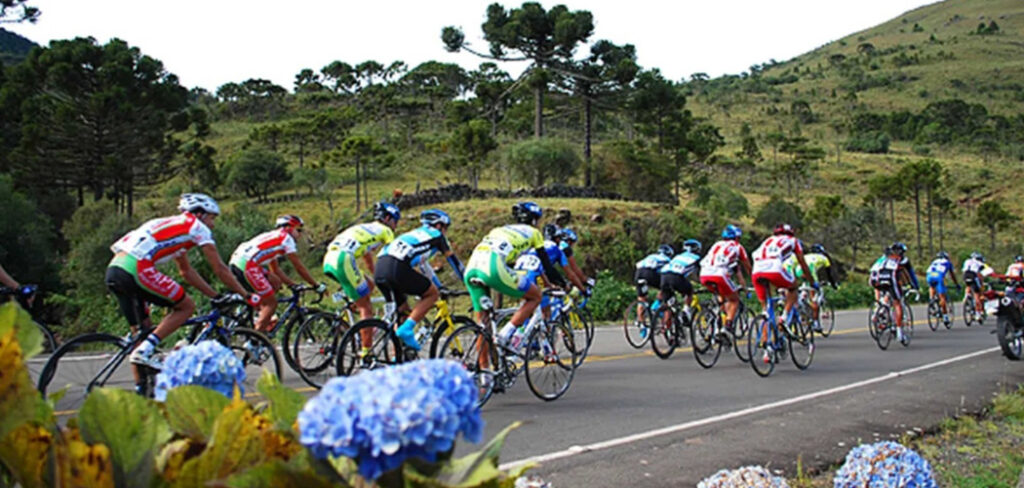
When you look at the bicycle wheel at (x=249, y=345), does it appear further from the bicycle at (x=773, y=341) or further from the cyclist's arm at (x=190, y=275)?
the bicycle at (x=773, y=341)

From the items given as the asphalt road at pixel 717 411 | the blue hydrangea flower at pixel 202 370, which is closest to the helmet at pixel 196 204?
the asphalt road at pixel 717 411

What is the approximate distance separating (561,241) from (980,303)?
14603mm

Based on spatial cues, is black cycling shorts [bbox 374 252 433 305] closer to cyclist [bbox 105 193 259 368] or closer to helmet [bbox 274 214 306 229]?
cyclist [bbox 105 193 259 368]

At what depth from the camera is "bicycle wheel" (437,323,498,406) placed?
7605 millimetres

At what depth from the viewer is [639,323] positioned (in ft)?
43.5

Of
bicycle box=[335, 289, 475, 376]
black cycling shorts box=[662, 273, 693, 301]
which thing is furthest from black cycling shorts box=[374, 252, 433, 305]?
black cycling shorts box=[662, 273, 693, 301]

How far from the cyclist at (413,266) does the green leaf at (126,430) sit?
6684 mm

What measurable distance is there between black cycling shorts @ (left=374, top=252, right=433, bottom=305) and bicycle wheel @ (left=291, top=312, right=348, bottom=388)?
41.3 inches

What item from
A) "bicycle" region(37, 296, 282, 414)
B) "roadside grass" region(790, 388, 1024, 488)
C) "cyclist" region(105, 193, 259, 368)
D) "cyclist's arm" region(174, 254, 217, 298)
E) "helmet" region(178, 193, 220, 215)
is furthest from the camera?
"helmet" region(178, 193, 220, 215)

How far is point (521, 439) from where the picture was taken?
6.48 m

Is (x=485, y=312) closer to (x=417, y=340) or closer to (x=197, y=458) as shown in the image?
(x=417, y=340)

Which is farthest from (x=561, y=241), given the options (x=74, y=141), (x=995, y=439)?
(x=74, y=141)

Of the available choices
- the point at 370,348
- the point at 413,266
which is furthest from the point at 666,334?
the point at 370,348

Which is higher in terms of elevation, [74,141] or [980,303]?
[74,141]
